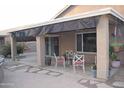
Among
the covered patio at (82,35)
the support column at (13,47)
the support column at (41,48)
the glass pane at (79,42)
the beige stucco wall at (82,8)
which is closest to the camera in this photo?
the covered patio at (82,35)

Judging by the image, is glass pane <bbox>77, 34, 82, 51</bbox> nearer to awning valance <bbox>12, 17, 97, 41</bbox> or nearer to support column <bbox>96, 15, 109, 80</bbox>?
awning valance <bbox>12, 17, 97, 41</bbox>

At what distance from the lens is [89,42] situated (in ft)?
34.6

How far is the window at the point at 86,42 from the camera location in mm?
10367

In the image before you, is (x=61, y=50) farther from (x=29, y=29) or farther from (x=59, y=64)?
(x=29, y=29)

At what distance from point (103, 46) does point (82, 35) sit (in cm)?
424

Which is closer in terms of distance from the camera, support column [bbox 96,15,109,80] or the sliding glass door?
support column [bbox 96,15,109,80]

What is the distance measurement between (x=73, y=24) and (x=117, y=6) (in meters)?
3.99

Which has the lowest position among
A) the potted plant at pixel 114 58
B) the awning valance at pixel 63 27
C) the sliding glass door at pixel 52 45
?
the potted plant at pixel 114 58

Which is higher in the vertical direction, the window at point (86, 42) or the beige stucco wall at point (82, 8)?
the beige stucco wall at point (82, 8)

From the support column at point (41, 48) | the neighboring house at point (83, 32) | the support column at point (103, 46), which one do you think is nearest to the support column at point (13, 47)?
the neighboring house at point (83, 32)

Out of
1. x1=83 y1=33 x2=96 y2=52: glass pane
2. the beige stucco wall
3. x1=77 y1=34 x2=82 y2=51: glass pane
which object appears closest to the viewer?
the beige stucco wall

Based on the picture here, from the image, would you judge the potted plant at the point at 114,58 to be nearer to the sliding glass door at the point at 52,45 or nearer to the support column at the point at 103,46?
the support column at the point at 103,46

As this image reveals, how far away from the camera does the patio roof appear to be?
21.8 feet

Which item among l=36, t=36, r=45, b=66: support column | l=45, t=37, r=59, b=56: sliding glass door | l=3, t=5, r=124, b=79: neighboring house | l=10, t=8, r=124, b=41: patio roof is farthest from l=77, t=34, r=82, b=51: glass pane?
l=10, t=8, r=124, b=41: patio roof
